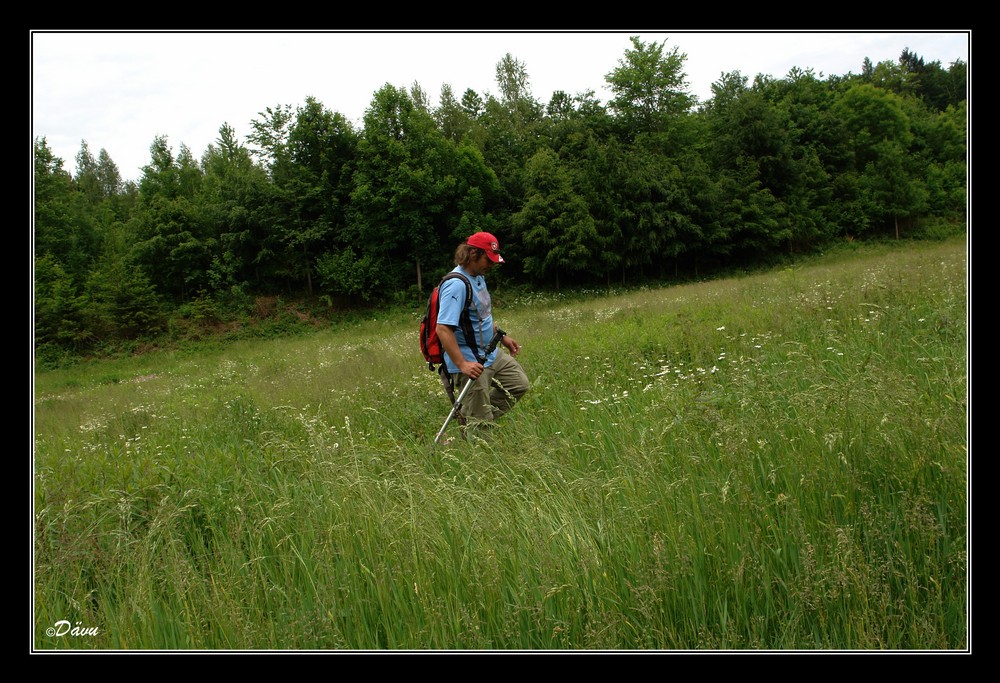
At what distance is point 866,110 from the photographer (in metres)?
47.6

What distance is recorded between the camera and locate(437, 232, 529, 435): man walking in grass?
471 centimetres

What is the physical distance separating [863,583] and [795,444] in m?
0.96

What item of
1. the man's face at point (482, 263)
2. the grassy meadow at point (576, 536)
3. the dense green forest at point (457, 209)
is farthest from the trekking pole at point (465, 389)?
the dense green forest at point (457, 209)

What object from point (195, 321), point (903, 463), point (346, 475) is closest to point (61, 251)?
point (195, 321)

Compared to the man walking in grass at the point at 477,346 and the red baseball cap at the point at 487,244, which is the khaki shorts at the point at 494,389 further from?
the red baseball cap at the point at 487,244

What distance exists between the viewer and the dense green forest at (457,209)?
122ft

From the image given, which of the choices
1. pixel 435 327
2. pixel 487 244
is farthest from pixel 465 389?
pixel 487 244

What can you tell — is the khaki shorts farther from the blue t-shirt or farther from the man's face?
the man's face

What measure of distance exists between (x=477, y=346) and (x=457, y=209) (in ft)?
121

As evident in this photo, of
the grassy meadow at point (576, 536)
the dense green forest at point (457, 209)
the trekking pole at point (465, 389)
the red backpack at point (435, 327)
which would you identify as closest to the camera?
the grassy meadow at point (576, 536)

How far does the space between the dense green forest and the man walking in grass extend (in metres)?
32.0

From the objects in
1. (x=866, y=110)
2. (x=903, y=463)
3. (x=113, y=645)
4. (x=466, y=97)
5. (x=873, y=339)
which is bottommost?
(x=113, y=645)

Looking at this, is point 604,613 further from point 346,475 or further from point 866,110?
point 866,110

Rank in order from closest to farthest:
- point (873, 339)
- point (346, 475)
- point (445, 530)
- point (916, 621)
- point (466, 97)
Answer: point (916, 621), point (445, 530), point (346, 475), point (873, 339), point (466, 97)
